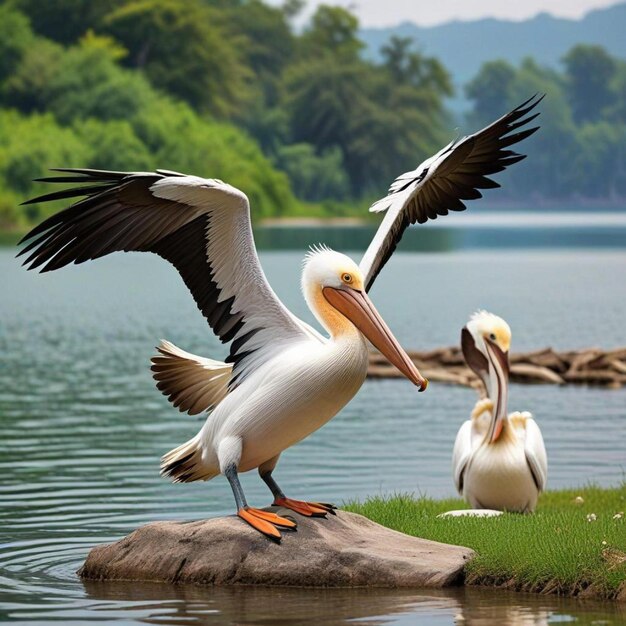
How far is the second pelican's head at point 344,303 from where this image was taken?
7957mm

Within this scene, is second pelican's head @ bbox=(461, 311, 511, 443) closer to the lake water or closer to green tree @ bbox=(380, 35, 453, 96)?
the lake water

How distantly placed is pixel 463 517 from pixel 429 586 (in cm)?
139

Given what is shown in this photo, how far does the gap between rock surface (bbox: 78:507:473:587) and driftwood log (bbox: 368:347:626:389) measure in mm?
10863

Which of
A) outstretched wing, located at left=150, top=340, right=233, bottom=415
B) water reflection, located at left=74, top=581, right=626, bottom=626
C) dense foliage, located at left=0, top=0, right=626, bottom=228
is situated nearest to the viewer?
water reflection, located at left=74, top=581, right=626, bottom=626

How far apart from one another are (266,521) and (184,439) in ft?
22.0

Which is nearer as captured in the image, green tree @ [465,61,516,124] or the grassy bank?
the grassy bank

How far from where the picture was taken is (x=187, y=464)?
27.5ft

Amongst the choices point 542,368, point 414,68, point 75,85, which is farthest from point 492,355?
point 414,68

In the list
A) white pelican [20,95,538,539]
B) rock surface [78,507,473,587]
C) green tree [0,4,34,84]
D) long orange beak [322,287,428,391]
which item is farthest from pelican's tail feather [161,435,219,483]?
green tree [0,4,34,84]

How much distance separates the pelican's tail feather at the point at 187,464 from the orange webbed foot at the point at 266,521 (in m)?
0.52

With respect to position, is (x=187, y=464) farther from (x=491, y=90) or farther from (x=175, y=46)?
(x=491, y=90)

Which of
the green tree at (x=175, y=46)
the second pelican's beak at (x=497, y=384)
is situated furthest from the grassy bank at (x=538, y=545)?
the green tree at (x=175, y=46)

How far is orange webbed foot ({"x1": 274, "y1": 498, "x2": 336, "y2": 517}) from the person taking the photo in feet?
26.6

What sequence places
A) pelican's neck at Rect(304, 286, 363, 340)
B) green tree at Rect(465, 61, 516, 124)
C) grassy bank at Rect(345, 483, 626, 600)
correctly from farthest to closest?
green tree at Rect(465, 61, 516, 124)
pelican's neck at Rect(304, 286, 363, 340)
grassy bank at Rect(345, 483, 626, 600)
